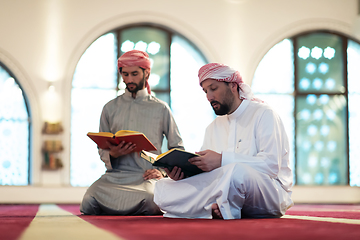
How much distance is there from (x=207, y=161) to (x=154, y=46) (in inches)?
207

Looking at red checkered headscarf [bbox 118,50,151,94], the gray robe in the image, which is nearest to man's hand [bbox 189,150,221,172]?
the gray robe

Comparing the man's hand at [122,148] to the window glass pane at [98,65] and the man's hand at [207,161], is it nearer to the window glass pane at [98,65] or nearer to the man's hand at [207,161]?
the man's hand at [207,161]

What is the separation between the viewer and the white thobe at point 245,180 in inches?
96.3

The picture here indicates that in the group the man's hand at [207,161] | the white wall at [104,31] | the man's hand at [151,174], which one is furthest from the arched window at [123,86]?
the man's hand at [207,161]

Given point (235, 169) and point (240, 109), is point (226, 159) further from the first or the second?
point (240, 109)

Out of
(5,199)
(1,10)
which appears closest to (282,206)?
(5,199)

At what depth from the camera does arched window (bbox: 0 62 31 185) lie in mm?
7160

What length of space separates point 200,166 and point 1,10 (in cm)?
588

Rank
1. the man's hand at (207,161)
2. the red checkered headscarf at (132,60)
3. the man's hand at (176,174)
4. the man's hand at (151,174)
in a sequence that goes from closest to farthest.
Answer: the man's hand at (207,161)
the man's hand at (176,174)
the man's hand at (151,174)
the red checkered headscarf at (132,60)

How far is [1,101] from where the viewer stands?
286 inches

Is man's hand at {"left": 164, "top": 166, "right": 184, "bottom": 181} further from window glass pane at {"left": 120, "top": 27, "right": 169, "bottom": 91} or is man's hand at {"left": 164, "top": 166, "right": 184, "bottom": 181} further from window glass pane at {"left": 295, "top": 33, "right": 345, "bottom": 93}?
window glass pane at {"left": 295, "top": 33, "right": 345, "bottom": 93}

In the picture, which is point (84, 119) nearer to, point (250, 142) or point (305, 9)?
point (305, 9)

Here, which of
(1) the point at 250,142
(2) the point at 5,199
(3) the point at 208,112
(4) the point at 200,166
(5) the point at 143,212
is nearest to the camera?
(4) the point at 200,166

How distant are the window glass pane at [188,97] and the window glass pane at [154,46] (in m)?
0.14
